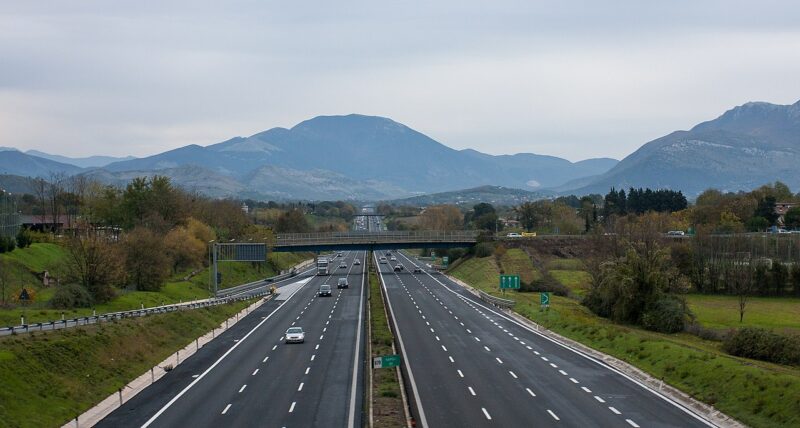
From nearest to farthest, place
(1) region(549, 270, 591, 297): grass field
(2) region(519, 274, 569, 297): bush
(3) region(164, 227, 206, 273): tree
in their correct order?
(2) region(519, 274, 569, 297): bush → (1) region(549, 270, 591, 297): grass field → (3) region(164, 227, 206, 273): tree

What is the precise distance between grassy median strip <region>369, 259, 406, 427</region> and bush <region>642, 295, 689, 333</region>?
23037mm

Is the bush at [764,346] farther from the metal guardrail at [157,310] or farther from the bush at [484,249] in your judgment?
the bush at [484,249]

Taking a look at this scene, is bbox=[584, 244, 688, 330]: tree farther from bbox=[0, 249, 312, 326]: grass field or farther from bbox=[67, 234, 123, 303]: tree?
bbox=[67, 234, 123, 303]: tree

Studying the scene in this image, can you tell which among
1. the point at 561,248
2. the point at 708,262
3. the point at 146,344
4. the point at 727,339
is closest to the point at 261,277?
the point at 561,248

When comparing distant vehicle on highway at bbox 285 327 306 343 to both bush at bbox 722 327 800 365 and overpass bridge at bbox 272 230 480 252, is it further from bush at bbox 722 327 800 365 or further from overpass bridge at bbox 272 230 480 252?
overpass bridge at bbox 272 230 480 252

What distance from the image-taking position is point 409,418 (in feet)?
119

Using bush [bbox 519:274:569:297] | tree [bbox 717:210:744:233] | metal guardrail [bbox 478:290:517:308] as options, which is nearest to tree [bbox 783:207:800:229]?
tree [bbox 717:210:744:233]

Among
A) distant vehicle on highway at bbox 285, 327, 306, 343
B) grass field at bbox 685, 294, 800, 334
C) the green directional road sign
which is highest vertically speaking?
the green directional road sign

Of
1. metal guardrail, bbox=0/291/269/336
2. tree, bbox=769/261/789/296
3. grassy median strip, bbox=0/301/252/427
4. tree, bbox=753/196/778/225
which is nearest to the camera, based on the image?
grassy median strip, bbox=0/301/252/427

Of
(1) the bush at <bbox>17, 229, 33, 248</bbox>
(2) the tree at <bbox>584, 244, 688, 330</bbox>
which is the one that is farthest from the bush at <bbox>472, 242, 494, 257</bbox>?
(1) the bush at <bbox>17, 229, 33, 248</bbox>

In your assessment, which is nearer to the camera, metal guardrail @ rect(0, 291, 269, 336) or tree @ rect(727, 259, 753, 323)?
metal guardrail @ rect(0, 291, 269, 336)

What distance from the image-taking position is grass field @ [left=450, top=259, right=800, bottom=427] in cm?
3547

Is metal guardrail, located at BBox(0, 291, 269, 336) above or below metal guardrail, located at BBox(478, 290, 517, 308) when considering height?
above

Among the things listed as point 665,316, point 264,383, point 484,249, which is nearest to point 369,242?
point 484,249
